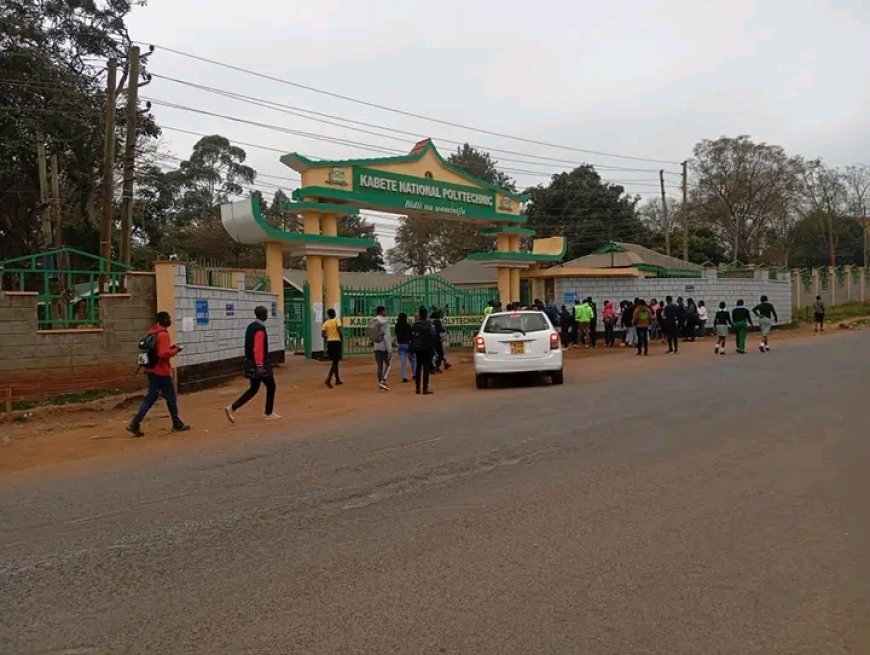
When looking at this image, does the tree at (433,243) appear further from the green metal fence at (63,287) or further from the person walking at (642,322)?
the green metal fence at (63,287)

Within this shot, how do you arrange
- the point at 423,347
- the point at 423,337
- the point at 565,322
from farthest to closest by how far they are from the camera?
1. the point at 565,322
2. the point at 423,337
3. the point at 423,347

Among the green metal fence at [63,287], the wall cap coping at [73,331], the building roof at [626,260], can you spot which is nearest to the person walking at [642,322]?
the building roof at [626,260]

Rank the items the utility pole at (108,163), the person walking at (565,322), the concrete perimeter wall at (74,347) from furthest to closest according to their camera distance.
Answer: the person walking at (565,322)
the utility pole at (108,163)
the concrete perimeter wall at (74,347)

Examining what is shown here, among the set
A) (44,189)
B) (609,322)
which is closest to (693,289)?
(609,322)

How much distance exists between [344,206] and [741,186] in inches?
1783

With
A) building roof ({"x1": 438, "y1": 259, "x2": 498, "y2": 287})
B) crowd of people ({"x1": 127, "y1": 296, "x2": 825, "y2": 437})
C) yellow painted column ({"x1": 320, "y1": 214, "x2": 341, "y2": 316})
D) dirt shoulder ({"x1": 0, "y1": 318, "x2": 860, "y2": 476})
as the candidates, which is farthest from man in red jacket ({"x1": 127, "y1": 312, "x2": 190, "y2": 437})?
building roof ({"x1": 438, "y1": 259, "x2": 498, "y2": 287})

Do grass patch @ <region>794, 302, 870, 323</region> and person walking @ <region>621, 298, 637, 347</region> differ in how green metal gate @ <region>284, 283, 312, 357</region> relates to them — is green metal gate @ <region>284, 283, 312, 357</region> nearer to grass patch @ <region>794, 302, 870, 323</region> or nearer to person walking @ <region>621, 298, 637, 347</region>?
person walking @ <region>621, 298, 637, 347</region>

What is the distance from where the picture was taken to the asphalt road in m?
3.89

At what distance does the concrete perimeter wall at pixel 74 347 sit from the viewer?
1230cm

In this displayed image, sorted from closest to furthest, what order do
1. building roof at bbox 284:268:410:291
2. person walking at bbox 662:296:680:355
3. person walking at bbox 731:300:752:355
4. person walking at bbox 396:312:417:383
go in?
person walking at bbox 396:312:417:383 → person walking at bbox 731:300:752:355 → person walking at bbox 662:296:680:355 → building roof at bbox 284:268:410:291

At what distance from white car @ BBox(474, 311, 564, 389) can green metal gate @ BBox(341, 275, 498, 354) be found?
844 cm

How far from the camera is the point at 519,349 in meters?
14.3

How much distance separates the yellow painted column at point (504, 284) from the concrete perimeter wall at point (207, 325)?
11040 millimetres

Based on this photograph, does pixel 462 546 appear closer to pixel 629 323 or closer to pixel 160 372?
pixel 160 372
